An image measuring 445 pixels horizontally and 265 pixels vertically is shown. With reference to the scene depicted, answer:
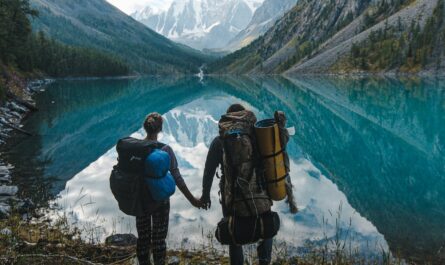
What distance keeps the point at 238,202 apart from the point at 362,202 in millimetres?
10219

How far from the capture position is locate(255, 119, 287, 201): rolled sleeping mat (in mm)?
6953

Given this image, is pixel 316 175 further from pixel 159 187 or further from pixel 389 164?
pixel 159 187

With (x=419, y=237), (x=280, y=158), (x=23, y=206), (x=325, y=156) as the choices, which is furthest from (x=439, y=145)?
(x=23, y=206)

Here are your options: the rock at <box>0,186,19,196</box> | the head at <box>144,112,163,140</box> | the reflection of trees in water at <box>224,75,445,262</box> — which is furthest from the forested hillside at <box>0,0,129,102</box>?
the head at <box>144,112,163,140</box>

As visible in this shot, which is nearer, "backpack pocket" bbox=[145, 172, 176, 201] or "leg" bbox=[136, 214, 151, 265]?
"backpack pocket" bbox=[145, 172, 176, 201]

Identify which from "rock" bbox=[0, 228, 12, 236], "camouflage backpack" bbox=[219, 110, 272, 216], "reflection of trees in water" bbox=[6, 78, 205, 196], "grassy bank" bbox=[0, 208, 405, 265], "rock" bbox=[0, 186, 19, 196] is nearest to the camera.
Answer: "camouflage backpack" bbox=[219, 110, 272, 216]

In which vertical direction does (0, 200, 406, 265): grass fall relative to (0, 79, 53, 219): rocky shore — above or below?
below

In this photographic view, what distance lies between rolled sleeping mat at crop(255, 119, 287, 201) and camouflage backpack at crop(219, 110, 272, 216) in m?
0.13

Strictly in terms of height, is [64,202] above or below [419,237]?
above

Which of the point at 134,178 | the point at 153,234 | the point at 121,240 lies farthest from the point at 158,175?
the point at 121,240

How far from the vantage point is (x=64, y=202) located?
14984 millimetres

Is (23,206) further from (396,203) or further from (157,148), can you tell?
(396,203)

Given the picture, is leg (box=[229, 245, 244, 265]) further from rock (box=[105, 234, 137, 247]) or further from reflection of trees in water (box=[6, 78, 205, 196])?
reflection of trees in water (box=[6, 78, 205, 196])

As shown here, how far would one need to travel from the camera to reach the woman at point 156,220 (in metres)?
7.97
